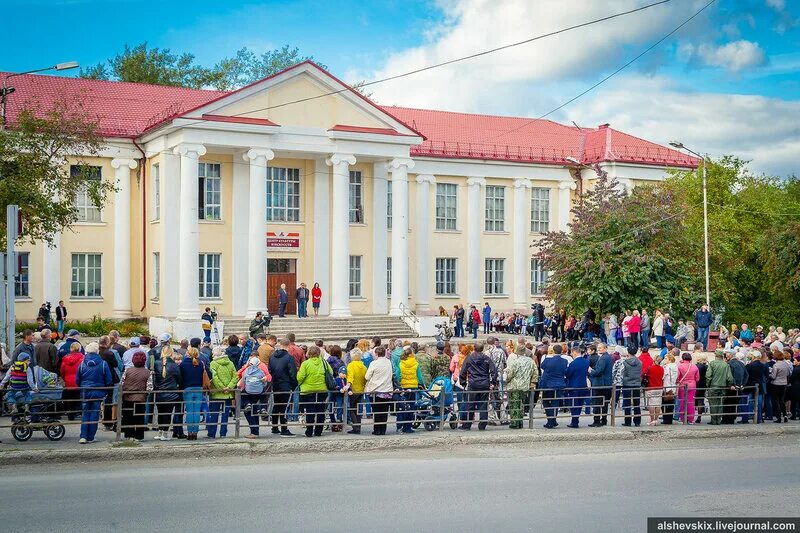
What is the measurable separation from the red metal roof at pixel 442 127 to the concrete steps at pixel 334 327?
309 inches

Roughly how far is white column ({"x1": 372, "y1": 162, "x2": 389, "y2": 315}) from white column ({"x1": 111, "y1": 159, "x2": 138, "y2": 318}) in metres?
10.3

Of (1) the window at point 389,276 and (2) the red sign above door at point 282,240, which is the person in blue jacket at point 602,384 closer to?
(2) the red sign above door at point 282,240

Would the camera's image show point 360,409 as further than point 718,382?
No

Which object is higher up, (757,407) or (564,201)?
(564,201)

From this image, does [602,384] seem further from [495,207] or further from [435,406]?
[495,207]

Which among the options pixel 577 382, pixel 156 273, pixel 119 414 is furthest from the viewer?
pixel 156 273

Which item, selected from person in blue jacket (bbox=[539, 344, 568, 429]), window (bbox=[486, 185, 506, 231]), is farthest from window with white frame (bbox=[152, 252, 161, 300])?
person in blue jacket (bbox=[539, 344, 568, 429])

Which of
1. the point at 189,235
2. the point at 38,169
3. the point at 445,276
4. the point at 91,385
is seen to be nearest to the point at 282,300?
the point at 189,235

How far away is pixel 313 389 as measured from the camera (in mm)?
16266

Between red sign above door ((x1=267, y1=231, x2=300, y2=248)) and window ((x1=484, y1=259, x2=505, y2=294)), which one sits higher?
red sign above door ((x1=267, y1=231, x2=300, y2=248))

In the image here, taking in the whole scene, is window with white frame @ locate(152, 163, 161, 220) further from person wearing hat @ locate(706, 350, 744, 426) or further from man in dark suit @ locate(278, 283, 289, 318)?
person wearing hat @ locate(706, 350, 744, 426)

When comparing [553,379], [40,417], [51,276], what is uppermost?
[51,276]

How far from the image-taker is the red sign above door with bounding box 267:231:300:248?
39875mm

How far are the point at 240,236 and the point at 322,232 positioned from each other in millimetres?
3607
